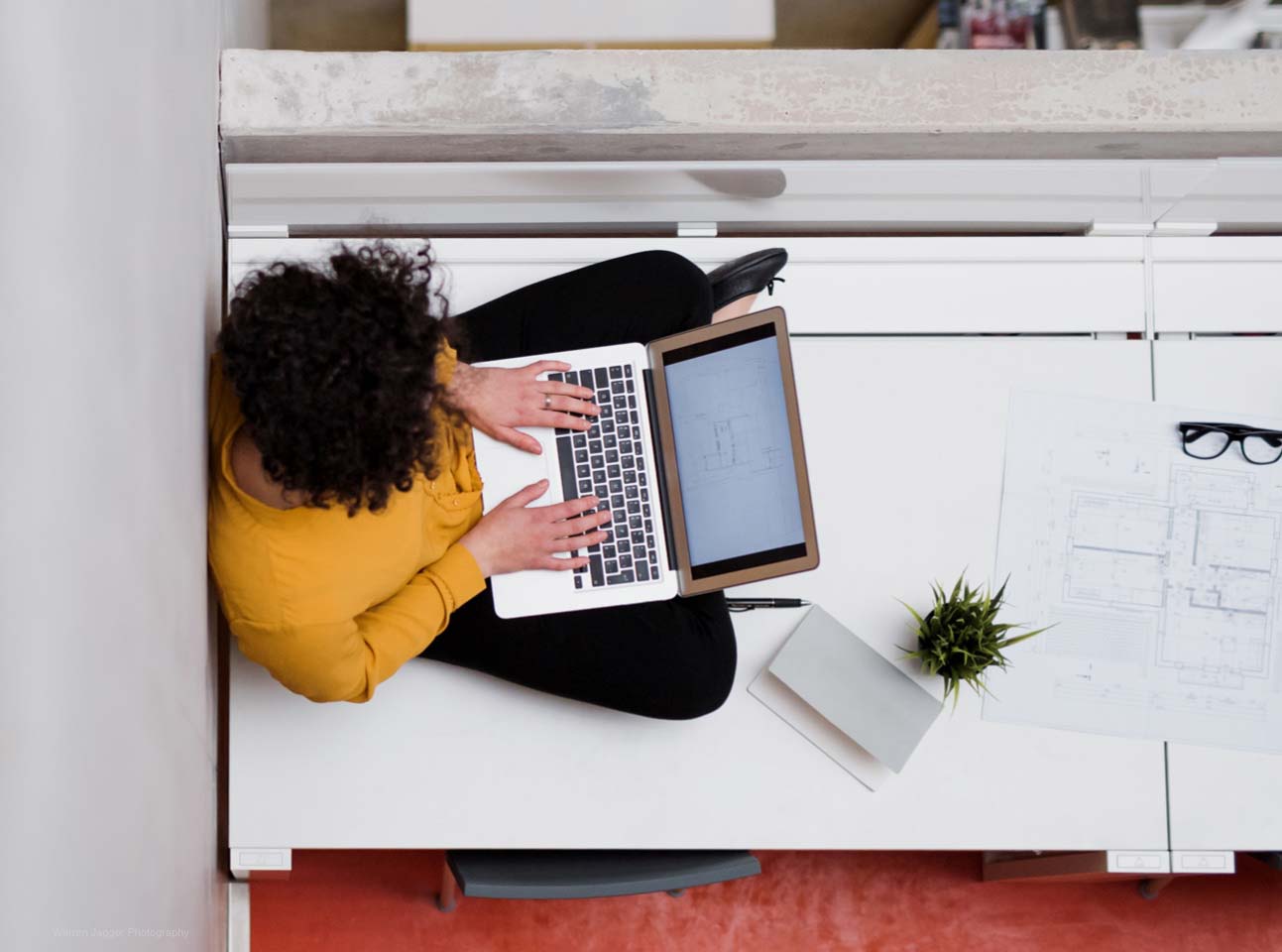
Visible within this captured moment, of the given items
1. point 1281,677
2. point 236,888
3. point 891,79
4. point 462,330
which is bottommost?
point 236,888

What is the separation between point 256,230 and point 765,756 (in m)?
0.98

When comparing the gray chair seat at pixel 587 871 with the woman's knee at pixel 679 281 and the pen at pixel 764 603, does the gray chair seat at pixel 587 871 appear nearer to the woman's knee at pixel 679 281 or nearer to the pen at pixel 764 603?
the pen at pixel 764 603

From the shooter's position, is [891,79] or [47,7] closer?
[47,7]

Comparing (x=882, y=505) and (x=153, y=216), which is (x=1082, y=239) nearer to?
(x=882, y=505)

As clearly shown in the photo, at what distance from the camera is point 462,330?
4.58ft

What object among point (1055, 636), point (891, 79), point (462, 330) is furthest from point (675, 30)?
point (1055, 636)

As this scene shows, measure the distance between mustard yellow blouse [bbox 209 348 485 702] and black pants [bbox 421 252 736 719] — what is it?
0.33 feet

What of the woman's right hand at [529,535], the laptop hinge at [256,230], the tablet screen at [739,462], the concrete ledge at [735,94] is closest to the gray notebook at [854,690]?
the tablet screen at [739,462]

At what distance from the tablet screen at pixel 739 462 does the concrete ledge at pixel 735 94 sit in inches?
12.3

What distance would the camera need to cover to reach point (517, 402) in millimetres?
1367

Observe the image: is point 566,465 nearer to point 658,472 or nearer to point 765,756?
point 658,472

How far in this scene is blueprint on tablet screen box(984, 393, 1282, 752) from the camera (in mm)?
1391

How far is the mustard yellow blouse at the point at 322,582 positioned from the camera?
111 centimetres

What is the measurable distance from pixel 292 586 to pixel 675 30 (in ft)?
3.54
